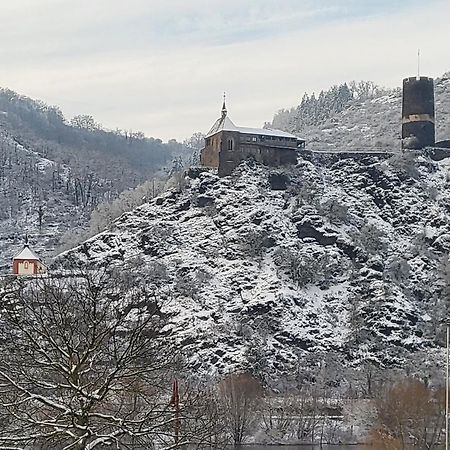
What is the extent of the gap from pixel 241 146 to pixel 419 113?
19.5 meters

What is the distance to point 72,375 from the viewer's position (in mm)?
11000

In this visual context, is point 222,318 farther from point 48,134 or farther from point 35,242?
point 48,134

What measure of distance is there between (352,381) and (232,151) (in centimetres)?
2624

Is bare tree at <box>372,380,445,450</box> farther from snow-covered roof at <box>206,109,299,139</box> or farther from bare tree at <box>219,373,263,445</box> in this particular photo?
snow-covered roof at <box>206,109,299,139</box>

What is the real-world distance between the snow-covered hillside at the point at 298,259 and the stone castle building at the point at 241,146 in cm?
113

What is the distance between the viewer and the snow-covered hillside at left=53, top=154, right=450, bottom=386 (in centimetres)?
6650

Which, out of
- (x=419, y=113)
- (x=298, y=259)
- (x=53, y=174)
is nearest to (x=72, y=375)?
(x=298, y=259)

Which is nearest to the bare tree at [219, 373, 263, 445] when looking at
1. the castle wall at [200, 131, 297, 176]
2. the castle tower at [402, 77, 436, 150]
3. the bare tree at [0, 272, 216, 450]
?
the castle wall at [200, 131, 297, 176]

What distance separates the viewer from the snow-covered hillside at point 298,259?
6650 cm

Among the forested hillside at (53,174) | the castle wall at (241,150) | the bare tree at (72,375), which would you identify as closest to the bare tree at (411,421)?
the bare tree at (72,375)

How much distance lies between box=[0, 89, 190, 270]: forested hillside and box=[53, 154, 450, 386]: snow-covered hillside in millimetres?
31885

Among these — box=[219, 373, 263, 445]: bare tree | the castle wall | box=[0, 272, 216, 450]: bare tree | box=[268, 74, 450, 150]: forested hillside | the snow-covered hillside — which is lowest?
box=[219, 373, 263, 445]: bare tree

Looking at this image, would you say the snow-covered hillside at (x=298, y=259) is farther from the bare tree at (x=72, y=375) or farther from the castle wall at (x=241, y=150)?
the bare tree at (x=72, y=375)

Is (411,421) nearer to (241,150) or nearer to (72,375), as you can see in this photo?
(72,375)
